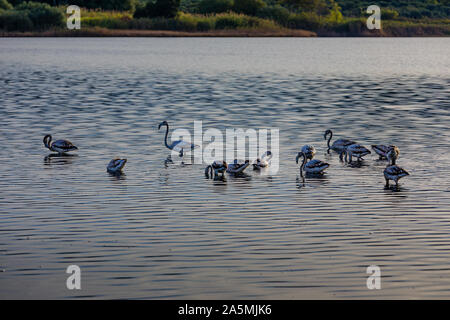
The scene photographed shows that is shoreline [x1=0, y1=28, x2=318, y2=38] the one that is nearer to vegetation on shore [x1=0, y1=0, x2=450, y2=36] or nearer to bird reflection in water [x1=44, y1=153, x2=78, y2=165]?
vegetation on shore [x1=0, y1=0, x2=450, y2=36]

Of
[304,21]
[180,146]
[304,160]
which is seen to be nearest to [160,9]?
[304,21]

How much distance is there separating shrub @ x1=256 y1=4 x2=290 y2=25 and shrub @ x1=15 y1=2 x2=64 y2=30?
34057 millimetres

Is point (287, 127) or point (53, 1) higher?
point (53, 1)

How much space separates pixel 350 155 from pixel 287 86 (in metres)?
29.2

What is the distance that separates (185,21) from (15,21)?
24376mm

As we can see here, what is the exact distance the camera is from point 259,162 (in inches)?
867

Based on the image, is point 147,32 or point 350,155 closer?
point 350,155

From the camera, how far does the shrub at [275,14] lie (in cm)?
12712

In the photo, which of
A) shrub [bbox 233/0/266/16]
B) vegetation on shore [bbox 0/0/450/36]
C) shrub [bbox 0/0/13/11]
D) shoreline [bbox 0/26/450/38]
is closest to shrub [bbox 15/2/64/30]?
vegetation on shore [bbox 0/0/450/36]

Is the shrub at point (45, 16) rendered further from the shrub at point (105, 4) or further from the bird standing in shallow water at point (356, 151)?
the bird standing in shallow water at point (356, 151)

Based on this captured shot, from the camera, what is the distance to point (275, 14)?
417 feet

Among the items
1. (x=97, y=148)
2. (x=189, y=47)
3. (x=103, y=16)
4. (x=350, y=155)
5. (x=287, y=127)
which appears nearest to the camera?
(x=350, y=155)
